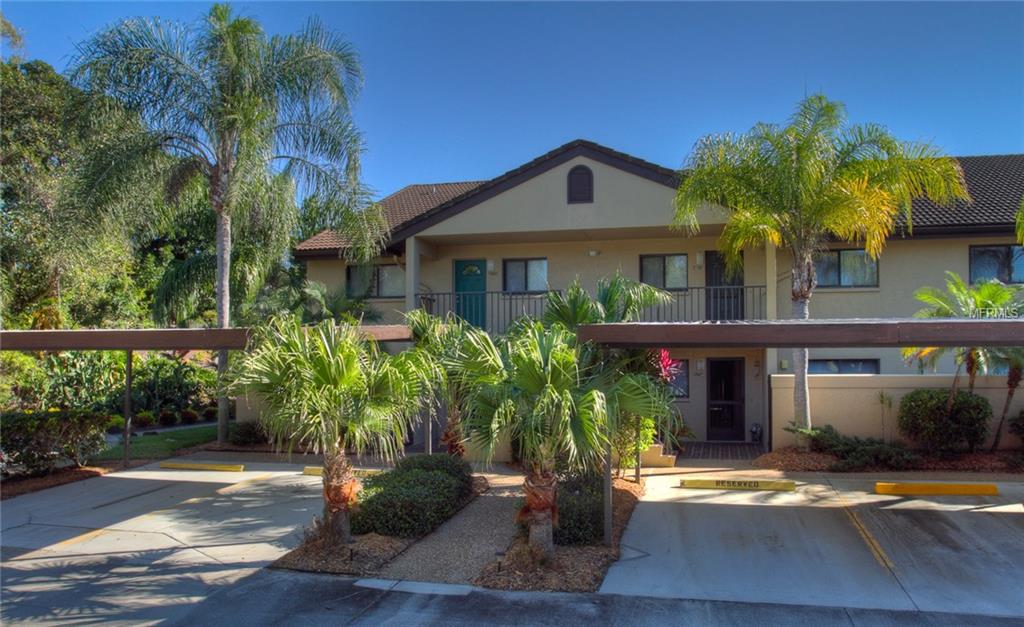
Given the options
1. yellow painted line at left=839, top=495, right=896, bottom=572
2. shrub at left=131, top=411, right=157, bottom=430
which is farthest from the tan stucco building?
shrub at left=131, top=411, right=157, bottom=430

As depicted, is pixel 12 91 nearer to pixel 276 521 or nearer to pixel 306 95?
pixel 306 95

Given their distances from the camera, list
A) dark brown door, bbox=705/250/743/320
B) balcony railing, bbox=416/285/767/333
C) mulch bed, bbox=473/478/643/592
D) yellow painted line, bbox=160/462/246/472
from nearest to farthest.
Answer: mulch bed, bbox=473/478/643/592 < yellow painted line, bbox=160/462/246/472 < balcony railing, bbox=416/285/767/333 < dark brown door, bbox=705/250/743/320

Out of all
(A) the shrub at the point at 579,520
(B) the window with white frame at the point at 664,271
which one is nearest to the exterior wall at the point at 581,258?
(B) the window with white frame at the point at 664,271

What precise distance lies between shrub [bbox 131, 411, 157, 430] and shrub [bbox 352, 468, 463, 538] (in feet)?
46.5

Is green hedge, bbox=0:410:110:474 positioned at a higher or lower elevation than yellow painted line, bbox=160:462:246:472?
higher

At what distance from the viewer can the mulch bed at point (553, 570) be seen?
777cm

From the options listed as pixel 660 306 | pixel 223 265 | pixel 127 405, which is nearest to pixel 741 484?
pixel 660 306

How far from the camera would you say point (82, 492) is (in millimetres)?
12969

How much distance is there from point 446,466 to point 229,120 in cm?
801

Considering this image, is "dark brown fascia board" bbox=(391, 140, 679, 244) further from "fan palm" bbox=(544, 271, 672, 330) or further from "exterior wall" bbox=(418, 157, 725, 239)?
"fan palm" bbox=(544, 271, 672, 330)

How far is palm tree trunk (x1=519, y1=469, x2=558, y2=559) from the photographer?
8.12 metres

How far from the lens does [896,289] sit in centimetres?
1736

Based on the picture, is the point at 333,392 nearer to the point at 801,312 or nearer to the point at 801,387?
the point at 801,312

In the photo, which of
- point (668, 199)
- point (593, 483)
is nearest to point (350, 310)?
point (668, 199)
